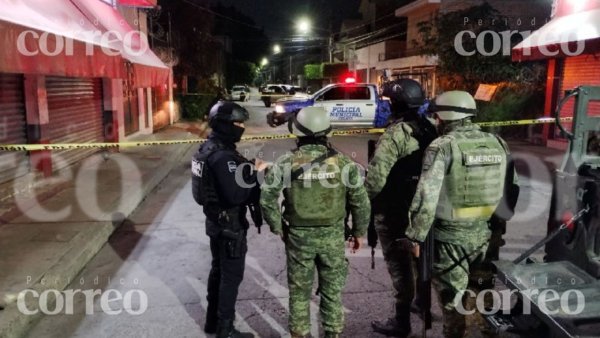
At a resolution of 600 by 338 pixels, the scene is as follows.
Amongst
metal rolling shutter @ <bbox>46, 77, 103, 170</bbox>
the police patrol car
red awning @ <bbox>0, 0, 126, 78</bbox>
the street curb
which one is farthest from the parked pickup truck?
red awning @ <bbox>0, 0, 126, 78</bbox>

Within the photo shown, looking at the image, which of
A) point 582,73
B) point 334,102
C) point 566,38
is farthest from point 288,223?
point 334,102

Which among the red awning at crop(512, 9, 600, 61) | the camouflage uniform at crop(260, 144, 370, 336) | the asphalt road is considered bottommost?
the asphalt road

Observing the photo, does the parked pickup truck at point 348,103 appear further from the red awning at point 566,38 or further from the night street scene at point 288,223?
the night street scene at point 288,223

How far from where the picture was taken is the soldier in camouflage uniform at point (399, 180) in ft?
11.7

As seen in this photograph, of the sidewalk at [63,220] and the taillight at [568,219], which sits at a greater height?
the taillight at [568,219]

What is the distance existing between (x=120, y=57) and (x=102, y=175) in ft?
8.68

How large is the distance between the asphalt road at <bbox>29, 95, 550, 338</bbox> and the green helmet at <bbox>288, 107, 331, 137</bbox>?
5.37ft

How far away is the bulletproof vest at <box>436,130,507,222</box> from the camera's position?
9.98 ft

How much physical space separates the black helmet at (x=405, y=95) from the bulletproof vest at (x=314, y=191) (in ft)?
2.75

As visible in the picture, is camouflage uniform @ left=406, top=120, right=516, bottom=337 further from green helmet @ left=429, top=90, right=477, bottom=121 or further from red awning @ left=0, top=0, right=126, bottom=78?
red awning @ left=0, top=0, right=126, bottom=78

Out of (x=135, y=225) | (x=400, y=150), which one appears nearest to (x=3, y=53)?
(x=135, y=225)

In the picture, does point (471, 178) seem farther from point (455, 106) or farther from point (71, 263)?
point (71, 263)

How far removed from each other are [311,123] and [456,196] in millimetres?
1012

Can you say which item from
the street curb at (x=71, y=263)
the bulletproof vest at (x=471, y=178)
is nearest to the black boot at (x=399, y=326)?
the bulletproof vest at (x=471, y=178)
